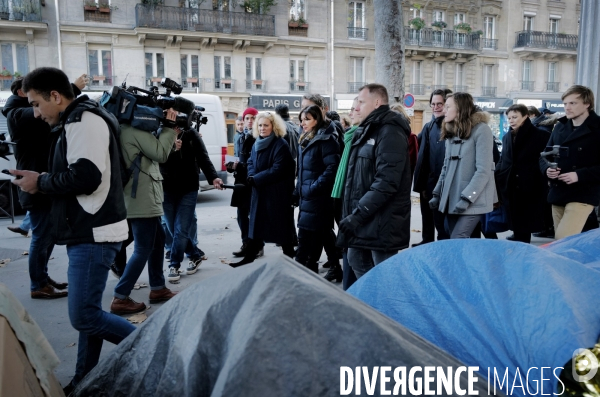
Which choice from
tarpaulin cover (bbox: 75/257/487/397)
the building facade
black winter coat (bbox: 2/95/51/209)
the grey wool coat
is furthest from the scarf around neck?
the building facade

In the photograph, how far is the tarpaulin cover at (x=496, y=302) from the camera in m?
1.60

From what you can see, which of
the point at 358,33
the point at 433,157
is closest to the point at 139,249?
the point at 433,157

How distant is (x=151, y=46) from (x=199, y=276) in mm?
24187

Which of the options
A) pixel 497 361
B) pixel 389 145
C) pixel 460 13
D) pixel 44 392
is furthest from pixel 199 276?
pixel 460 13

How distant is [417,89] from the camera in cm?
3369

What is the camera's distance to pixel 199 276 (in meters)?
5.98

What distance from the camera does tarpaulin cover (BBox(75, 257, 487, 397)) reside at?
1.11 metres

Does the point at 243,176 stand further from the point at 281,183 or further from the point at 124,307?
the point at 124,307

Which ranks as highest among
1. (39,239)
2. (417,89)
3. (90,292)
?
(417,89)

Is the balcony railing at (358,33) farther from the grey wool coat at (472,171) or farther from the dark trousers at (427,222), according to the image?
the grey wool coat at (472,171)

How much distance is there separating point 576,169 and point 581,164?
0.27 feet

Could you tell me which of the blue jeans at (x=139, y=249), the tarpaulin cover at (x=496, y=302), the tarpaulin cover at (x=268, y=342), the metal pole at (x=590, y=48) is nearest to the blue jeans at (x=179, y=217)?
the blue jeans at (x=139, y=249)

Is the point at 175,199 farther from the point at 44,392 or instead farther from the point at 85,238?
the point at 44,392

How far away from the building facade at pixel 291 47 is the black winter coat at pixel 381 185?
80.5 feet
